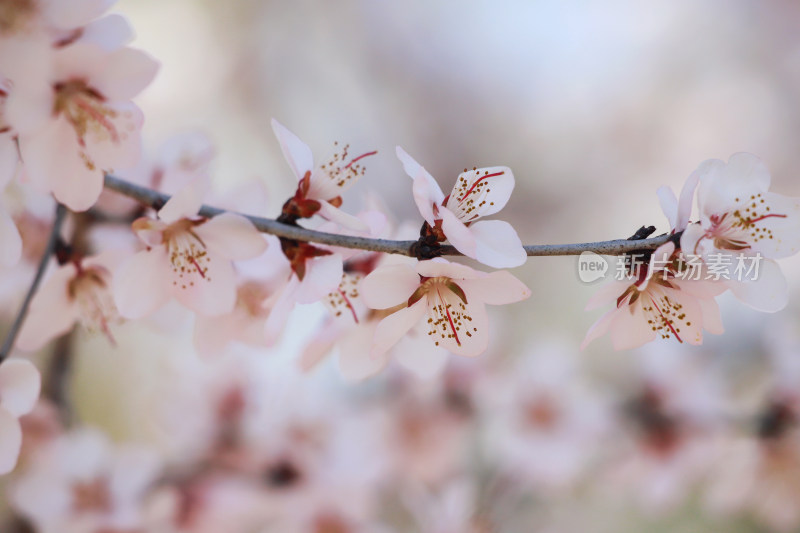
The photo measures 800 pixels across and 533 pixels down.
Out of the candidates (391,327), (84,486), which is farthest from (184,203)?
(84,486)

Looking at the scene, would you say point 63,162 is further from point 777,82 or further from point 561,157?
point 777,82

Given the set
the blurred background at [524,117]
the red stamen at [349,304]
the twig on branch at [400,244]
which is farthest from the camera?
the blurred background at [524,117]

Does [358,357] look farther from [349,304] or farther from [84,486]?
[84,486]

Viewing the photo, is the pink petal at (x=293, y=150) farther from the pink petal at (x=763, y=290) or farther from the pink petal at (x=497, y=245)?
the pink petal at (x=763, y=290)

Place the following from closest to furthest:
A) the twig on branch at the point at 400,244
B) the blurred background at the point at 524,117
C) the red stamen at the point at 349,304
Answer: the twig on branch at the point at 400,244
the red stamen at the point at 349,304
the blurred background at the point at 524,117

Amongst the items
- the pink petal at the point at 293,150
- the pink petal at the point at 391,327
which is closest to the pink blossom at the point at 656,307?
the pink petal at the point at 391,327

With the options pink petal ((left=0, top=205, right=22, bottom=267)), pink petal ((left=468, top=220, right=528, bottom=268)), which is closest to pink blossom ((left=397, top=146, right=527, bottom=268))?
pink petal ((left=468, top=220, right=528, bottom=268))
